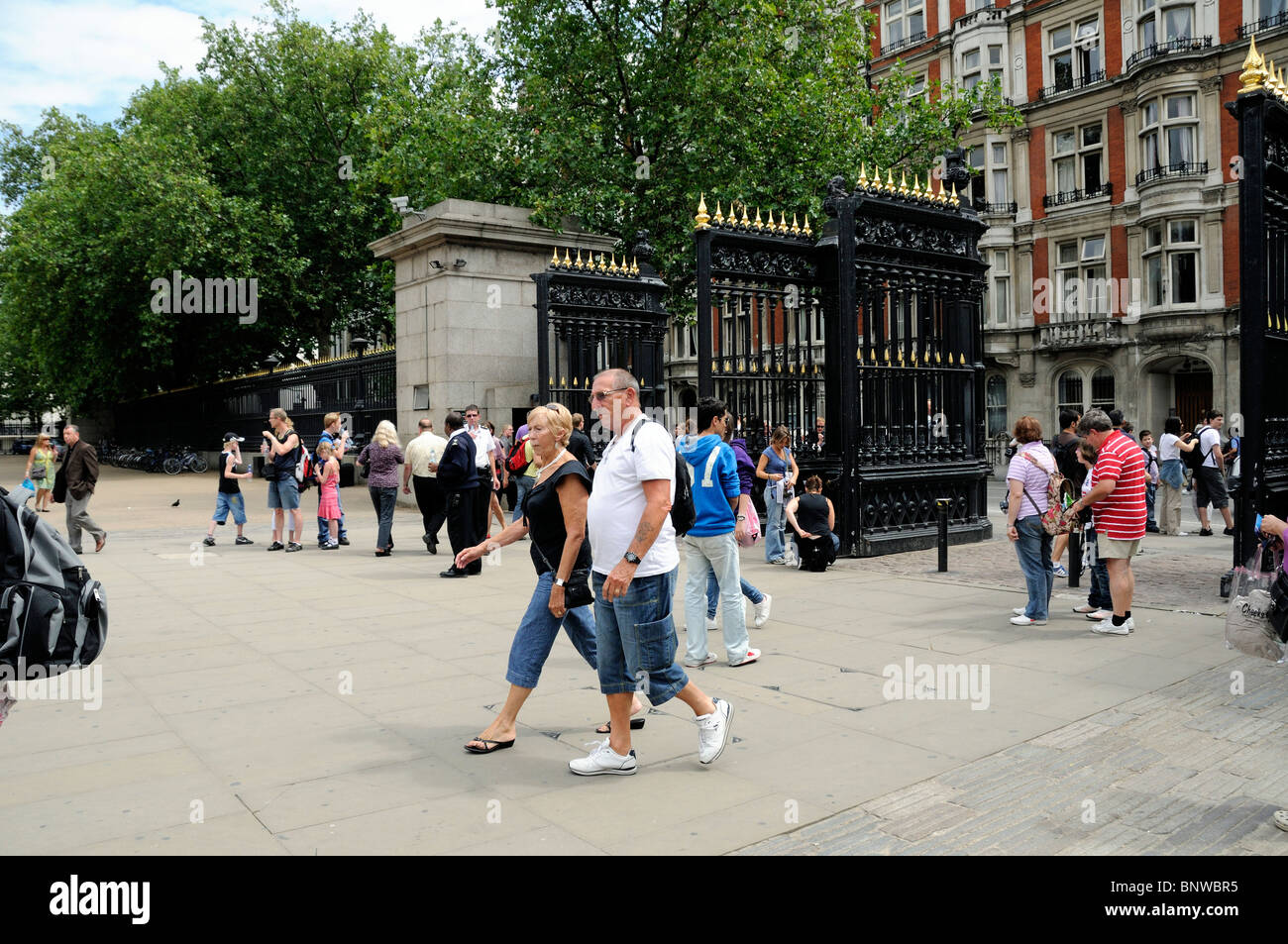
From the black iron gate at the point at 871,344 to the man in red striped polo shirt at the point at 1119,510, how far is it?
4173 mm

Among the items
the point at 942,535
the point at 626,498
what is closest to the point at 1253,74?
the point at 942,535

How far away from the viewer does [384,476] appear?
13031mm

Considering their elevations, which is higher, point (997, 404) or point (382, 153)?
point (382, 153)

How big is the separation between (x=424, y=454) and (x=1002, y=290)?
28.0 meters

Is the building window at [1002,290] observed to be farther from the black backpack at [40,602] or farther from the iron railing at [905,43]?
the black backpack at [40,602]

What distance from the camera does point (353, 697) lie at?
6059 millimetres

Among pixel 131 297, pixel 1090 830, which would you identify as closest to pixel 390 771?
pixel 1090 830

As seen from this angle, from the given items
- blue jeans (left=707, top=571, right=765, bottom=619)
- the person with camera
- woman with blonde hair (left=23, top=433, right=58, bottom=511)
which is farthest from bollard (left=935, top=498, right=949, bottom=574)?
woman with blonde hair (left=23, top=433, right=58, bottom=511)

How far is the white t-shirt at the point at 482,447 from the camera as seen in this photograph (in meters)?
11.8

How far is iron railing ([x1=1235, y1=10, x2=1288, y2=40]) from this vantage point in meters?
28.2

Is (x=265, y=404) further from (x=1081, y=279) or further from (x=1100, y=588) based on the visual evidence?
(x=1081, y=279)

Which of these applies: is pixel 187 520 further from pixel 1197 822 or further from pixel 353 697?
pixel 1197 822

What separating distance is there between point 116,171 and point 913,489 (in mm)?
26294

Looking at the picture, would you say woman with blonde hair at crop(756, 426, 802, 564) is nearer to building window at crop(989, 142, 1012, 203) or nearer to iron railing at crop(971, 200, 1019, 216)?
iron railing at crop(971, 200, 1019, 216)
